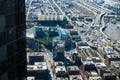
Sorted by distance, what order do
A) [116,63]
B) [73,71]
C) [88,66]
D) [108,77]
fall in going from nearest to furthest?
[108,77], [73,71], [88,66], [116,63]

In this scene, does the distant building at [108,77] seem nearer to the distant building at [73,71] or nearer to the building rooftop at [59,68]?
the distant building at [73,71]

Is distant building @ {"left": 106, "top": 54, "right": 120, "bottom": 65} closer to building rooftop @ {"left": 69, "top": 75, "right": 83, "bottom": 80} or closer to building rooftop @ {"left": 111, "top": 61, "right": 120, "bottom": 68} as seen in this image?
building rooftop @ {"left": 111, "top": 61, "right": 120, "bottom": 68}

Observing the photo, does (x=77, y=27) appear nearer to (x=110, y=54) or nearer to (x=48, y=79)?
(x=110, y=54)

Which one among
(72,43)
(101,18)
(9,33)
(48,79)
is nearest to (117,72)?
(48,79)

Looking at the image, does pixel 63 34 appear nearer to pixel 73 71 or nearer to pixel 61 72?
pixel 73 71

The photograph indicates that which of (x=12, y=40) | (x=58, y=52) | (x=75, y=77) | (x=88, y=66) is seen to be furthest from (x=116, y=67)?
(x=12, y=40)

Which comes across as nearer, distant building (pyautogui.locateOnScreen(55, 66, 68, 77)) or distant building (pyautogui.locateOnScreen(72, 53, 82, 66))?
distant building (pyautogui.locateOnScreen(55, 66, 68, 77))

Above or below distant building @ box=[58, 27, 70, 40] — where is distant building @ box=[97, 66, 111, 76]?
below

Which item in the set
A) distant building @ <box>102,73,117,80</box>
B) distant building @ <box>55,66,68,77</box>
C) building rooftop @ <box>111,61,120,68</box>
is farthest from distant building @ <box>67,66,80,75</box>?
building rooftop @ <box>111,61,120,68</box>

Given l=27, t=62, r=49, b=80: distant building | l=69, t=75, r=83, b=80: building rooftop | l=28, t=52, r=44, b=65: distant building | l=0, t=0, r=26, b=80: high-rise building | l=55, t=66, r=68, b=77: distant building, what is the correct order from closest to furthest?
l=0, t=0, r=26, b=80: high-rise building < l=69, t=75, r=83, b=80: building rooftop < l=27, t=62, r=49, b=80: distant building < l=55, t=66, r=68, b=77: distant building < l=28, t=52, r=44, b=65: distant building
